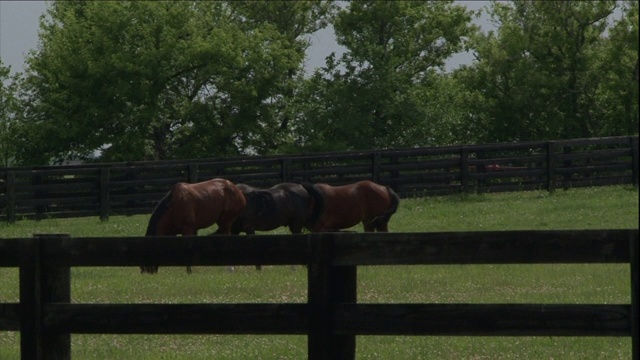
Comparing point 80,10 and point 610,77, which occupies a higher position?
point 80,10

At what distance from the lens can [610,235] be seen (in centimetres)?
681

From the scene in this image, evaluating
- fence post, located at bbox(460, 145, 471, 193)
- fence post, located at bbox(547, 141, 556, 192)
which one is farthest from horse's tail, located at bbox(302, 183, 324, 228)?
fence post, located at bbox(547, 141, 556, 192)

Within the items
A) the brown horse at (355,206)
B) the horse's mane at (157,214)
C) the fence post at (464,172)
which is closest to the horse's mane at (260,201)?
the brown horse at (355,206)

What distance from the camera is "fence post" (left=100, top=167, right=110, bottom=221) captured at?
103 feet

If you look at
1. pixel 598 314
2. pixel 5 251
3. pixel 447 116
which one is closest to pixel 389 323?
pixel 598 314

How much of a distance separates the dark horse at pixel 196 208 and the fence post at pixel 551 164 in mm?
14369

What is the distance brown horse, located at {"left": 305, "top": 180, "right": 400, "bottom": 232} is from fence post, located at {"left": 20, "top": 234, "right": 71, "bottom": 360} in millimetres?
14289

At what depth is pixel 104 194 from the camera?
31.4 m

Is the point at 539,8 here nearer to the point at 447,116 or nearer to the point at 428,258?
the point at 447,116

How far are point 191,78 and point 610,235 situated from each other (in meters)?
58.9

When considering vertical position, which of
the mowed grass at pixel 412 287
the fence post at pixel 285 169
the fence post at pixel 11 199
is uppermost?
the fence post at pixel 285 169

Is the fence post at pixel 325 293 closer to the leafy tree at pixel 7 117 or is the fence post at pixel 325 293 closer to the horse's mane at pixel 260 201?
the horse's mane at pixel 260 201

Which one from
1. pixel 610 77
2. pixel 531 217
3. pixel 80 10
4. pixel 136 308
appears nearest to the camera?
pixel 136 308

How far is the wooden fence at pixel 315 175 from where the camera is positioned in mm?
31406
